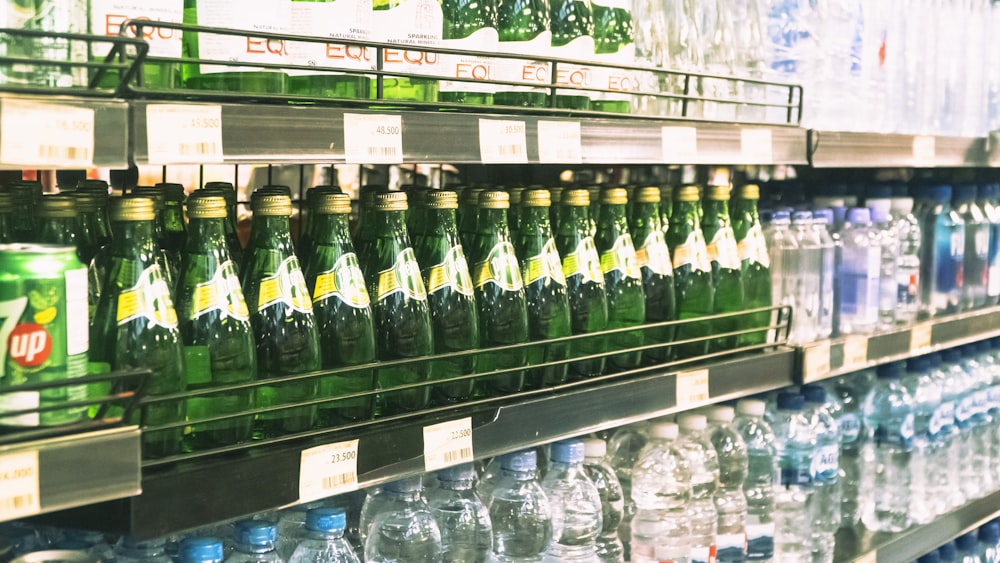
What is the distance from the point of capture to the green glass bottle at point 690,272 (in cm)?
211

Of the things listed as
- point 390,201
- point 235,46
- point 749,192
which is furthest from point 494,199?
point 749,192

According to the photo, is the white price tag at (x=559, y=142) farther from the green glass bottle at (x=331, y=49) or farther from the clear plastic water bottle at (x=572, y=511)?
the clear plastic water bottle at (x=572, y=511)

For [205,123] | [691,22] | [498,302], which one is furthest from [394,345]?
[691,22]

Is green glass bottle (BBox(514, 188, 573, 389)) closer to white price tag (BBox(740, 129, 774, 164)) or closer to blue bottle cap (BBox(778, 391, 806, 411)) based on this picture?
white price tag (BBox(740, 129, 774, 164))

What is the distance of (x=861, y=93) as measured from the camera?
271 centimetres

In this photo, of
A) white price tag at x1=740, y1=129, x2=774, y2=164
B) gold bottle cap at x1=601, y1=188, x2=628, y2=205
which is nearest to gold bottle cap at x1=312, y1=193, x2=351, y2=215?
gold bottle cap at x1=601, y1=188, x2=628, y2=205

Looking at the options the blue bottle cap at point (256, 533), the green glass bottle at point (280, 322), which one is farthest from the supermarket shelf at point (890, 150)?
the blue bottle cap at point (256, 533)

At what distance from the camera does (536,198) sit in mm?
1781

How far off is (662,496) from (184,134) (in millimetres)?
1419

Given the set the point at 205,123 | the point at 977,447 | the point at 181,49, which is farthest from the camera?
the point at 977,447

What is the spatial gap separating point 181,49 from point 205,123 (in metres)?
0.19

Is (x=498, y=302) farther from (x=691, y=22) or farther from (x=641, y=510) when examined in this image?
(x=691, y=22)

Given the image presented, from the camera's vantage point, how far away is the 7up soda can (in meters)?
1.05

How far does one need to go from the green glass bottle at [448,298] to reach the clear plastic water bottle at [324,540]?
249 mm
